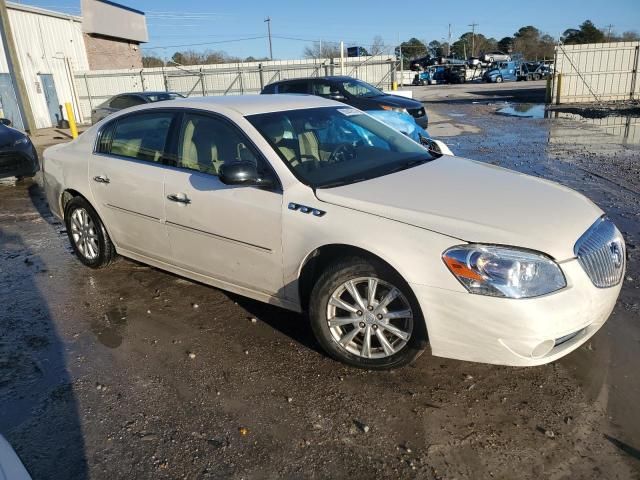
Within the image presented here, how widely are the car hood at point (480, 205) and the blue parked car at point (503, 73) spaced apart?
52.5 m

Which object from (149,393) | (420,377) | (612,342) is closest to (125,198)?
(149,393)

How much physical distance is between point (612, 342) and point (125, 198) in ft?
12.6

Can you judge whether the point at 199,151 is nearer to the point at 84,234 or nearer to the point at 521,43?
the point at 84,234

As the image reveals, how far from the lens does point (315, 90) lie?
12.2m

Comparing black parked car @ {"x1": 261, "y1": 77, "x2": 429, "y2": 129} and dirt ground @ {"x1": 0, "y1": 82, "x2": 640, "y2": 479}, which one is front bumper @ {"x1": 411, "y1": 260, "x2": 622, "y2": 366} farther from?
black parked car @ {"x1": 261, "y1": 77, "x2": 429, "y2": 129}

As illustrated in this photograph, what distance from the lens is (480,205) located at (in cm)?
298

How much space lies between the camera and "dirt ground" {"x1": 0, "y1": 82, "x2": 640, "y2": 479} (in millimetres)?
2477

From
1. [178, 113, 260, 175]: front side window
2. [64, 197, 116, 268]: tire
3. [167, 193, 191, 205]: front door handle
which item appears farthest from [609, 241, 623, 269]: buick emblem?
[64, 197, 116, 268]: tire

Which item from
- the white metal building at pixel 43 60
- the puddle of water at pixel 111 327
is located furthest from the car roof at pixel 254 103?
the white metal building at pixel 43 60

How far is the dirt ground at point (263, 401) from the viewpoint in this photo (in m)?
2.48

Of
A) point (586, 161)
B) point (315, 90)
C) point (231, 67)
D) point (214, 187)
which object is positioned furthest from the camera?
point (231, 67)

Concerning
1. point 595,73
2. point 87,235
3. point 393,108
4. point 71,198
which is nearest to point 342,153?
point 87,235

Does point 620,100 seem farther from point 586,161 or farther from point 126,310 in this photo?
point 126,310

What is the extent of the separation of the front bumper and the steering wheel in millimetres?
1293
